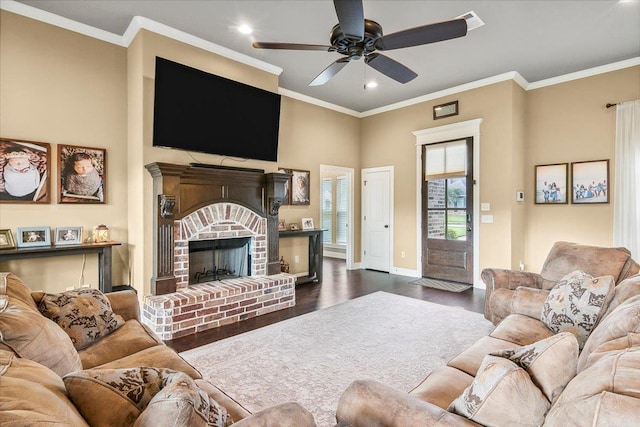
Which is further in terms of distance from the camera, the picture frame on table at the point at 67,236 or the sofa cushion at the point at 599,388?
the picture frame on table at the point at 67,236

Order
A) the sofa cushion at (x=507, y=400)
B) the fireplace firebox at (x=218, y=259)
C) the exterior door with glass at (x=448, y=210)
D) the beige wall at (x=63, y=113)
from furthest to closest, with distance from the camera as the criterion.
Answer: the exterior door with glass at (x=448, y=210) < the fireplace firebox at (x=218, y=259) < the beige wall at (x=63, y=113) < the sofa cushion at (x=507, y=400)

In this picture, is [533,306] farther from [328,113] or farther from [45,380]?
[328,113]

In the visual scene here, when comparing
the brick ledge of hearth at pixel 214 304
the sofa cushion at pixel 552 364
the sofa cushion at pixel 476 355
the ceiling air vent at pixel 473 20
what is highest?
the ceiling air vent at pixel 473 20

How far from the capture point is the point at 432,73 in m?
4.96

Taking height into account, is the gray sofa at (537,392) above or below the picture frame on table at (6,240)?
below

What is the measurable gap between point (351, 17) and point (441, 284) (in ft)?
14.7

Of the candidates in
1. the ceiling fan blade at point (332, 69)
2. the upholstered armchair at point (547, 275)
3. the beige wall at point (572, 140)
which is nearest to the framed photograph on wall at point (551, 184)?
the beige wall at point (572, 140)

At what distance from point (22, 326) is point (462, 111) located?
5902mm

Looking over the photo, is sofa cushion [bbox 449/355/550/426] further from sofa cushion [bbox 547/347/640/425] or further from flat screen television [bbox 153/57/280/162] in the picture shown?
flat screen television [bbox 153/57/280/162]

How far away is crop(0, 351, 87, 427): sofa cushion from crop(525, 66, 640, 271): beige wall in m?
5.98

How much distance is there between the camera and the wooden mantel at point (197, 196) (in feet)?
11.7

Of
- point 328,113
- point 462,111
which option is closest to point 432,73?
point 462,111

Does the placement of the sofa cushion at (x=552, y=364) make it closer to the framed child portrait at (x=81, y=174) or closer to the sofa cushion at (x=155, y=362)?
the sofa cushion at (x=155, y=362)

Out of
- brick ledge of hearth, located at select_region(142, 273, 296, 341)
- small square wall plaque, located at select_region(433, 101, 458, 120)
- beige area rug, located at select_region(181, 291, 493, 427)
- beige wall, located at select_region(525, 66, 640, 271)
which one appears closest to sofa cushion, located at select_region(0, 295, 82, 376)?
beige area rug, located at select_region(181, 291, 493, 427)
